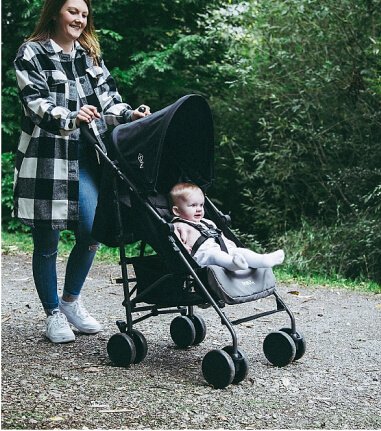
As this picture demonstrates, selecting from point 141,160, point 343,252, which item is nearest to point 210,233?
point 141,160

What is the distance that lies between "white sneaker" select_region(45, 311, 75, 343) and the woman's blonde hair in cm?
153

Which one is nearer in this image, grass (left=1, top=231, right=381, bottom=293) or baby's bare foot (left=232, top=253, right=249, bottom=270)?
baby's bare foot (left=232, top=253, right=249, bottom=270)

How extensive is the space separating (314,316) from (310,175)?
4568 millimetres

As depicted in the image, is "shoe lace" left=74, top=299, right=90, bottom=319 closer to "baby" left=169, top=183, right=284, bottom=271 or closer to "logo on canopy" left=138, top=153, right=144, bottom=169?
"baby" left=169, top=183, right=284, bottom=271

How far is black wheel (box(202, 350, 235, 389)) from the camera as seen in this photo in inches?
150

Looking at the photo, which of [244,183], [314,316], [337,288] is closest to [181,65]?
[244,183]

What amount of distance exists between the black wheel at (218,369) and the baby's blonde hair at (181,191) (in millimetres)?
935

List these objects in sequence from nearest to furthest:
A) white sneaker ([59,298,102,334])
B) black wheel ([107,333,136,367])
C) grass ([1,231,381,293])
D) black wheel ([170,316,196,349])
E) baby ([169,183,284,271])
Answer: baby ([169,183,284,271]) → black wheel ([107,333,136,367]) → black wheel ([170,316,196,349]) → white sneaker ([59,298,102,334]) → grass ([1,231,381,293])

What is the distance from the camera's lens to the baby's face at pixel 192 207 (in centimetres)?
437

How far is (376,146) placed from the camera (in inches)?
383

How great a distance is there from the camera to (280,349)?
432 cm

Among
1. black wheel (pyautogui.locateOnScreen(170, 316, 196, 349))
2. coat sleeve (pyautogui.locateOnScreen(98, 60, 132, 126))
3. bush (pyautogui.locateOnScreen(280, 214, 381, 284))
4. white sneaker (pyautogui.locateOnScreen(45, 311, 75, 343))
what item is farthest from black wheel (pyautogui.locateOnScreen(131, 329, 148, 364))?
bush (pyautogui.locateOnScreen(280, 214, 381, 284))

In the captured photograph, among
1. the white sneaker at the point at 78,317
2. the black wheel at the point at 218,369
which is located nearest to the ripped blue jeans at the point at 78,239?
the white sneaker at the point at 78,317

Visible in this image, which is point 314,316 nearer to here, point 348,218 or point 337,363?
point 337,363
